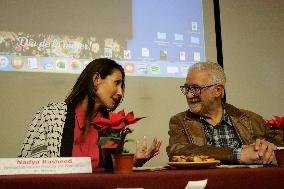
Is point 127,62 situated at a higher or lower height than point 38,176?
higher

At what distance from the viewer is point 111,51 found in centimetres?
264

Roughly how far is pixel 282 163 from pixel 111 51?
1.66m

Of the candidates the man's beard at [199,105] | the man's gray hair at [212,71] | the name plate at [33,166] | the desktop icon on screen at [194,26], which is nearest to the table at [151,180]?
the name plate at [33,166]

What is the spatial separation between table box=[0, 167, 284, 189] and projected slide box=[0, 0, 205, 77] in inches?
66.1

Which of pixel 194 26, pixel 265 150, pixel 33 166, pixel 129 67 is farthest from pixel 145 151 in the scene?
pixel 194 26

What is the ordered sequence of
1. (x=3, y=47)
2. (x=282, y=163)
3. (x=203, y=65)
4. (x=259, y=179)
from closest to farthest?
(x=259, y=179) → (x=282, y=163) → (x=203, y=65) → (x=3, y=47)

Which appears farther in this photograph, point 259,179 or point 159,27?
point 159,27

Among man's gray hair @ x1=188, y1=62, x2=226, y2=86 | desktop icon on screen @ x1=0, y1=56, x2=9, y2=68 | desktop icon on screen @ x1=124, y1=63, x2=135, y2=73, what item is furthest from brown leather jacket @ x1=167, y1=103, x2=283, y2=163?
desktop icon on screen @ x1=0, y1=56, x2=9, y2=68

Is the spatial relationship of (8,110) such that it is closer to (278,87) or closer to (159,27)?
(159,27)

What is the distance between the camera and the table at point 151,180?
870mm

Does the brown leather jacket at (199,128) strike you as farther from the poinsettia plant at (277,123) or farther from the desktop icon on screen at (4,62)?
the desktop icon on screen at (4,62)

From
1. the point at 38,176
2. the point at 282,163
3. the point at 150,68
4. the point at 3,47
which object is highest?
the point at 3,47

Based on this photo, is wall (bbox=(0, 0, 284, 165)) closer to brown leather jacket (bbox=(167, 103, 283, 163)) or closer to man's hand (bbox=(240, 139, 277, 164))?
brown leather jacket (bbox=(167, 103, 283, 163))

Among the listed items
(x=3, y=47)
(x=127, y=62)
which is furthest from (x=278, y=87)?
(x=3, y=47)
